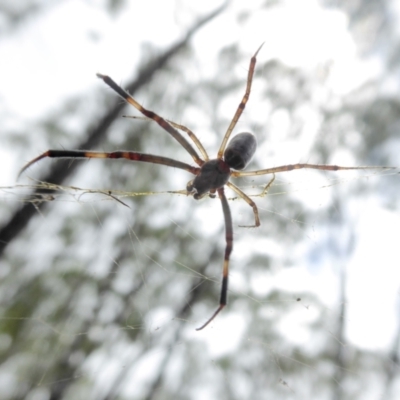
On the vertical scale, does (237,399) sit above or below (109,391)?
above

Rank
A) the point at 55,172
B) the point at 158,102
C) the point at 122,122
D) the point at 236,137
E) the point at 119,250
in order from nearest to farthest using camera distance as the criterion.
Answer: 1. the point at 236,137
2. the point at 55,172
3. the point at 119,250
4. the point at 122,122
5. the point at 158,102

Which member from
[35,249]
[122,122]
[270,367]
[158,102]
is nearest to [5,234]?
[35,249]

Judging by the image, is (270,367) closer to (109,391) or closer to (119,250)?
(109,391)

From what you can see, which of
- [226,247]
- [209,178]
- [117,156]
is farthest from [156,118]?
[226,247]

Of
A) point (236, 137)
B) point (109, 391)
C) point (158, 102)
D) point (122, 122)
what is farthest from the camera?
point (158, 102)

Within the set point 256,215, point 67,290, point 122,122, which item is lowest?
point 67,290

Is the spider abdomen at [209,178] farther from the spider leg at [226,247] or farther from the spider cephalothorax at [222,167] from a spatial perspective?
the spider leg at [226,247]

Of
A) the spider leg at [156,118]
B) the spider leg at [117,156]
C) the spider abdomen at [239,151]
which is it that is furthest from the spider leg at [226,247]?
the spider leg at [156,118]

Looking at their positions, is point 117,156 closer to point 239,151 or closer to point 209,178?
point 209,178
